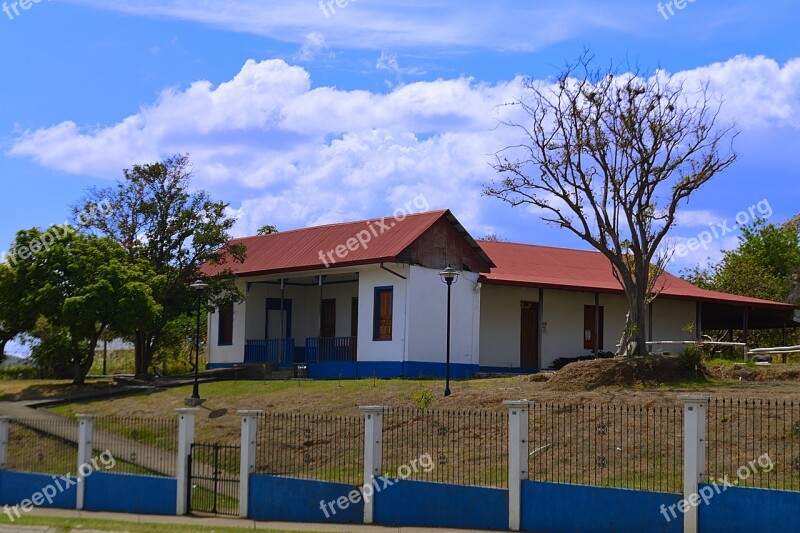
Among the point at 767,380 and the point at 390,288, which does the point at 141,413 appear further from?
the point at 767,380

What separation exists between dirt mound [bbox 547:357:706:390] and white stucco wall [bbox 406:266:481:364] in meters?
7.83

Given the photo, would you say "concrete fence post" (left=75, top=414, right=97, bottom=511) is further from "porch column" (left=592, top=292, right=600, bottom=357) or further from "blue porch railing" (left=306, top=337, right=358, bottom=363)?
"porch column" (left=592, top=292, right=600, bottom=357)

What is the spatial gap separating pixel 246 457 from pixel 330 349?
14263mm

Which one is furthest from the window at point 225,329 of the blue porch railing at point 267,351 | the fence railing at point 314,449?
the fence railing at point 314,449

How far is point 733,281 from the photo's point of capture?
158ft

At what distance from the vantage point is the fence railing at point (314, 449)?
19.0 m

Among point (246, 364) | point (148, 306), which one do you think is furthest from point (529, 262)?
point (148, 306)

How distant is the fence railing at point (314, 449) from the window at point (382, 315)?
818cm

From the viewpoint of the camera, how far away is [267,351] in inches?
1374

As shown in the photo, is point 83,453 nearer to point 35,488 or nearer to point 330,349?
point 35,488

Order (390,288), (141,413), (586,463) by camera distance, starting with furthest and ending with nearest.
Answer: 1. (390,288)
2. (141,413)
3. (586,463)

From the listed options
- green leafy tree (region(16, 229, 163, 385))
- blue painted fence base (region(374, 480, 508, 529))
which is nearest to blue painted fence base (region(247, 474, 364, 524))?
blue painted fence base (region(374, 480, 508, 529))

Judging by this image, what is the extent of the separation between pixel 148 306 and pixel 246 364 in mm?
4258

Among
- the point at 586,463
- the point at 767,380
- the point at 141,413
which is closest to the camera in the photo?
the point at 586,463
